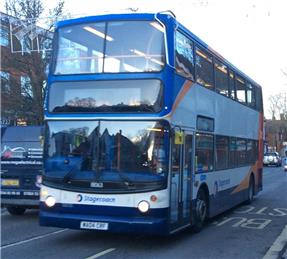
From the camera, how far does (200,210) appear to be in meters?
11.2

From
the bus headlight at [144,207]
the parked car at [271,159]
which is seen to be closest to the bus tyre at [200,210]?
the bus headlight at [144,207]

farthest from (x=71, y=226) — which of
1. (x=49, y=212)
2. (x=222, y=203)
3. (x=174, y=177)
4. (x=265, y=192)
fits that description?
(x=265, y=192)

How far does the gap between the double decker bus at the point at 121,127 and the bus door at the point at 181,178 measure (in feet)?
0.06

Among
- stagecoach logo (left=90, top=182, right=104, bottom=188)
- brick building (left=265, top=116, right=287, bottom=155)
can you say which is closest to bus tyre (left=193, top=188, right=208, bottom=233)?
stagecoach logo (left=90, top=182, right=104, bottom=188)

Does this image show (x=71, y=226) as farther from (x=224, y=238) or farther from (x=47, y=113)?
(x=224, y=238)

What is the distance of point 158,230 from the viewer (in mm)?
9000

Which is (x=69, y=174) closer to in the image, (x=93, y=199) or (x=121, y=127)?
(x=93, y=199)

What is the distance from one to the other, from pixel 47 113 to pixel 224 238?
13.7 feet

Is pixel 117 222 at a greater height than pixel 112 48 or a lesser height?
lesser

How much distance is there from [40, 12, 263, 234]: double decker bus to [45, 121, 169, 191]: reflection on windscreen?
2 centimetres

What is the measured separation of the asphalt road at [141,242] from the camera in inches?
356

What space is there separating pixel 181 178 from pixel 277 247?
6.87 ft

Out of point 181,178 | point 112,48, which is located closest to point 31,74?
point 112,48

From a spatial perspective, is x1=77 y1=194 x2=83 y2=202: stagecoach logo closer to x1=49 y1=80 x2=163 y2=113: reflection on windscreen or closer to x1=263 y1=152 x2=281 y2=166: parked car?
x1=49 y1=80 x2=163 y2=113: reflection on windscreen
